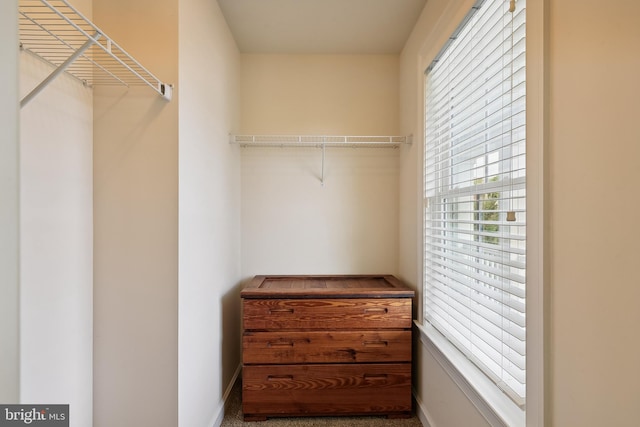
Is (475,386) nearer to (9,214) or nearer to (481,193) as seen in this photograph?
(481,193)

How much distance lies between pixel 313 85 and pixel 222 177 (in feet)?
3.45

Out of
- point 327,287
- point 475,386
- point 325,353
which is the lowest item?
point 325,353

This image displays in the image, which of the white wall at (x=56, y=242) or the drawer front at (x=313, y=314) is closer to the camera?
the white wall at (x=56, y=242)

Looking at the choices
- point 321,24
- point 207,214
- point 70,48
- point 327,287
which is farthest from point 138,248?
point 321,24

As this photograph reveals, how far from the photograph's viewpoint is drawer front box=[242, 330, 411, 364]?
5.48 feet

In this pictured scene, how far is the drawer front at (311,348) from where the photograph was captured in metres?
1.67

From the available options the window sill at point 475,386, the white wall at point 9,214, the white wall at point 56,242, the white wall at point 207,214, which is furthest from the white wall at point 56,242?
the window sill at point 475,386

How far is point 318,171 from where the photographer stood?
2.16m

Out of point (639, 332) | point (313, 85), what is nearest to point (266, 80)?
point (313, 85)

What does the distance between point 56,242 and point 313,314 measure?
1248 millimetres

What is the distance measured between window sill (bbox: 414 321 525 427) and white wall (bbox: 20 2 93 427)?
1539mm

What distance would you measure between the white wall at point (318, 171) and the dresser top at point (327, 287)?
4.0 inches

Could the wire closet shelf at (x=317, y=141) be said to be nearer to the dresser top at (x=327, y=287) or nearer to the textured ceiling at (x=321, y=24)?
the textured ceiling at (x=321, y=24)

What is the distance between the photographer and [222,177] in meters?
1.76
